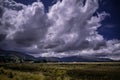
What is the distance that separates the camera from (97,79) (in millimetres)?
16016

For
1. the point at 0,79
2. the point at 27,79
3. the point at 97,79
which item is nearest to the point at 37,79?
the point at 27,79

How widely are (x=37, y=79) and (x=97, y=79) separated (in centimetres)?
629

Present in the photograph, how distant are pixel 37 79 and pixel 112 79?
7.02m

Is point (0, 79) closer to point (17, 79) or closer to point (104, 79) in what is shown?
point (17, 79)

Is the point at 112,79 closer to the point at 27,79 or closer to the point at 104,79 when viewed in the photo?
the point at 104,79

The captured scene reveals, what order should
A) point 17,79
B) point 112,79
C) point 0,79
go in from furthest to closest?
point 112,79 < point 17,79 < point 0,79

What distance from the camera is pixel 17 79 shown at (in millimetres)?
11188

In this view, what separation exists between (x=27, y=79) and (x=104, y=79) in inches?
294

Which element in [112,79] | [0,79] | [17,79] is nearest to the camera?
[0,79]

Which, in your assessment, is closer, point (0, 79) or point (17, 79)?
point (0, 79)

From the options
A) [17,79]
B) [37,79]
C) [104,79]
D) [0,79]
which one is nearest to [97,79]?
[104,79]

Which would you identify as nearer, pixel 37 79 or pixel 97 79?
pixel 37 79

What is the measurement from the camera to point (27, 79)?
10.9m

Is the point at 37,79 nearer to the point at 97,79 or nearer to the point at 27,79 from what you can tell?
the point at 27,79
